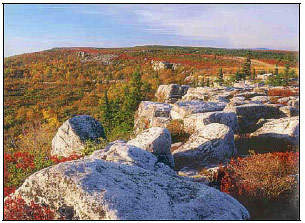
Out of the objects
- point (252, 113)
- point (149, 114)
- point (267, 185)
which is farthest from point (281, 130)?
point (149, 114)

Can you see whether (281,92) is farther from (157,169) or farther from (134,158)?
(134,158)

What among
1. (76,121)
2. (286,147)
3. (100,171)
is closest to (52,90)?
(76,121)

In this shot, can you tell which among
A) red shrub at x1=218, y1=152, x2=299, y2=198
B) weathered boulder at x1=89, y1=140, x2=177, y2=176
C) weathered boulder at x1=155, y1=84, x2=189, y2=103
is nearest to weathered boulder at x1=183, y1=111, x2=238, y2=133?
red shrub at x1=218, y1=152, x2=299, y2=198

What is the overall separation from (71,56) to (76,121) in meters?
2.39

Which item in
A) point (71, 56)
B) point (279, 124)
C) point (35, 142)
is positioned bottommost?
point (35, 142)

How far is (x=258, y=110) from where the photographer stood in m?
11.0

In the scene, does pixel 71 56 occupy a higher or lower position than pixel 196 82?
higher

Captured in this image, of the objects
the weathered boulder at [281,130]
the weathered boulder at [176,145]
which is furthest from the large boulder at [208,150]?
the weathered boulder at [281,130]

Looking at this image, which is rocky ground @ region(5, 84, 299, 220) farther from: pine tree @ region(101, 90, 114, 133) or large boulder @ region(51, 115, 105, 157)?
pine tree @ region(101, 90, 114, 133)

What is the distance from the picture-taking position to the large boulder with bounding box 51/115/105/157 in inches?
360

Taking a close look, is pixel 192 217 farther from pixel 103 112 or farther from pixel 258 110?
pixel 103 112

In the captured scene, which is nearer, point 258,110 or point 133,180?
point 133,180

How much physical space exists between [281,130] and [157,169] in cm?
519

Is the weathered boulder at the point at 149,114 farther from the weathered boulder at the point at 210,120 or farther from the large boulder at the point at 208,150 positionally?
the large boulder at the point at 208,150
